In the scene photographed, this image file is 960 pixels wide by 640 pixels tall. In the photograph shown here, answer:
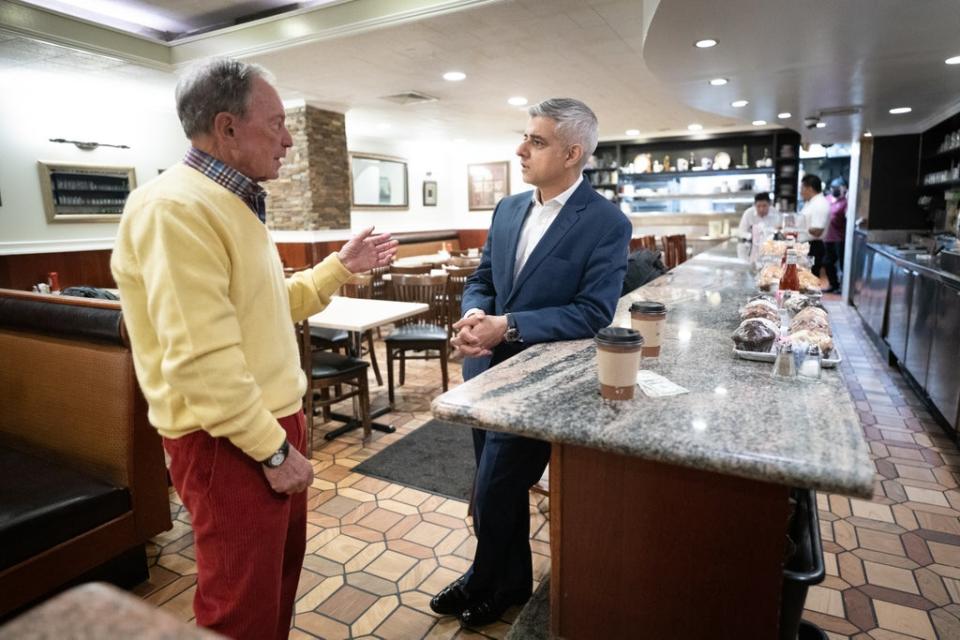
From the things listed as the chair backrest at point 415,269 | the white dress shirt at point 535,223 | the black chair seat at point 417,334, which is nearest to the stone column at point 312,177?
the chair backrest at point 415,269

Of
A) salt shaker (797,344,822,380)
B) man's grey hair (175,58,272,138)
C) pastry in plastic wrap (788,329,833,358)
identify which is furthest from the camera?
pastry in plastic wrap (788,329,833,358)

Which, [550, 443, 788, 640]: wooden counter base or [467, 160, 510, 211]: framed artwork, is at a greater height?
[467, 160, 510, 211]: framed artwork

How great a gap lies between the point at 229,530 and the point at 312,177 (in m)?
6.65

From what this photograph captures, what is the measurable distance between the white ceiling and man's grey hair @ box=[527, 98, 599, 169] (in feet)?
6.10

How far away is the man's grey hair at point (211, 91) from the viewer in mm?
1215

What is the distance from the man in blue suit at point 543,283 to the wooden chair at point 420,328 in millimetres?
2469

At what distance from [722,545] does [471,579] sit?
1.05m

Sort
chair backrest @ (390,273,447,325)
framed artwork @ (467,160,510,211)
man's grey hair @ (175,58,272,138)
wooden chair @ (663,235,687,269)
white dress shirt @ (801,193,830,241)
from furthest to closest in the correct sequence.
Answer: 1. framed artwork @ (467,160,510,211)
2. white dress shirt @ (801,193,830,241)
3. wooden chair @ (663,235,687,269)
4. chair backrest @ (390,273,447,325)
5. man's grey hair @ (175,58,272,138)

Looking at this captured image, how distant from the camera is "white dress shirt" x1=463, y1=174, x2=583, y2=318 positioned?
6.04 feet

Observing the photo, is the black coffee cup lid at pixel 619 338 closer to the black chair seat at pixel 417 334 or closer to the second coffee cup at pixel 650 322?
the second coffee cup at pixel 650 322

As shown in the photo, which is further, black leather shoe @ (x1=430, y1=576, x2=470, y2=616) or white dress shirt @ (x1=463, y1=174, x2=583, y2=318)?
black leather shoe @ (x1=430, y1=576, x2=470, y2=616)

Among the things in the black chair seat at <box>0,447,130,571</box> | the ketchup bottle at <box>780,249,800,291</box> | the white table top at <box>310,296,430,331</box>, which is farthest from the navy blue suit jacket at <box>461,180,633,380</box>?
the white table top at <box>310,296,430,331</box>

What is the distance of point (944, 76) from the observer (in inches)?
184

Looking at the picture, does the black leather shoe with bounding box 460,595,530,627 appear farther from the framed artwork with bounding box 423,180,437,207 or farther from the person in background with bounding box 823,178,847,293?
the framed artwork with bounding box 423,180,437,207
